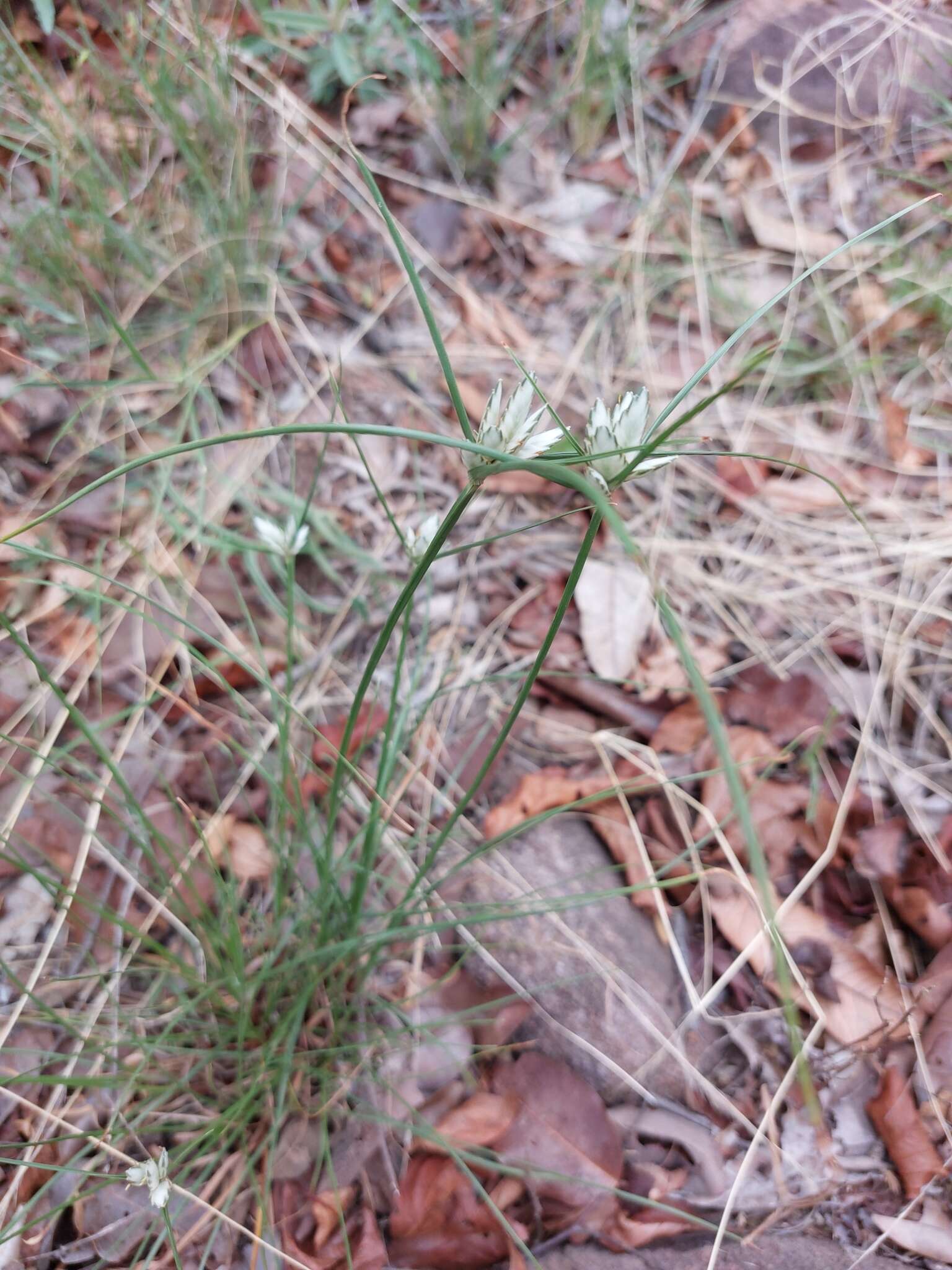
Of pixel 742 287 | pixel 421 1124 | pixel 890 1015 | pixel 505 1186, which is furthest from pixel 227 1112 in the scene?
pixel 742 287

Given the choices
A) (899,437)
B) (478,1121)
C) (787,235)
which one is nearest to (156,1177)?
(478,1121)

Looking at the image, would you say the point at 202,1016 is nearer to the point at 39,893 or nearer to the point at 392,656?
the point at 39,893

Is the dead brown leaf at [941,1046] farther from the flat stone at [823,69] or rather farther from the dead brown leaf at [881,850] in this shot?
the flat stone at [823,69]

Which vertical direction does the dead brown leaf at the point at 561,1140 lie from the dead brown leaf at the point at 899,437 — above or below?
below

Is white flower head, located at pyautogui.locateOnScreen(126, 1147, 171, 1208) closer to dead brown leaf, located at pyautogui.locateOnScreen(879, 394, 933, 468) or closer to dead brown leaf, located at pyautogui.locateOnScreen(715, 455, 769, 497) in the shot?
dead brown leaf, located at pyautogui.locateOnScreen(715, 455, 769, 497)

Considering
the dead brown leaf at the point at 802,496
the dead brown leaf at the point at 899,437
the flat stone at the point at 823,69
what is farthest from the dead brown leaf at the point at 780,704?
the flat stone at the point at 823,69

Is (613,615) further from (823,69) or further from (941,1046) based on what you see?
(823,69)
